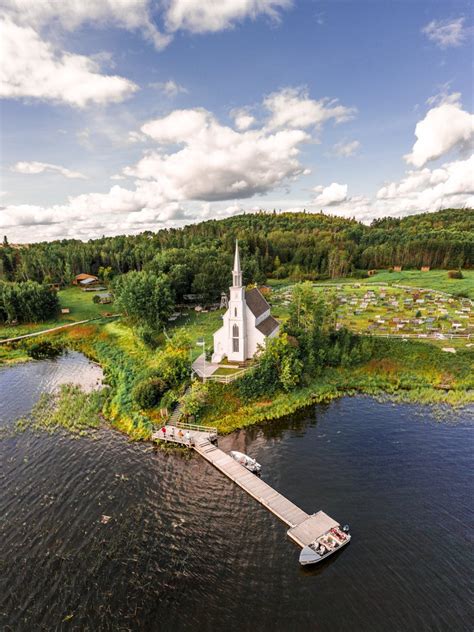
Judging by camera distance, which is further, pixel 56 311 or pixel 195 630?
pixel 56 311

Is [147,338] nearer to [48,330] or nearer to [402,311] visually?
[48,330]

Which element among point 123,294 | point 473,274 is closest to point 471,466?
point 123,294

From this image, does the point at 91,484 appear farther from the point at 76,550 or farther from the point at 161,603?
the point at 161,603

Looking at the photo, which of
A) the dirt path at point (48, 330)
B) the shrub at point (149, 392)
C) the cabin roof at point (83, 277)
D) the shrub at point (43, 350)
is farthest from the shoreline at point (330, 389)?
the cabin roof at point (83, 277)

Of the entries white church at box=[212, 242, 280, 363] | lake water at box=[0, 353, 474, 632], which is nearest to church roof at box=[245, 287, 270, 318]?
white church at box=[212, 242, 280, 363]

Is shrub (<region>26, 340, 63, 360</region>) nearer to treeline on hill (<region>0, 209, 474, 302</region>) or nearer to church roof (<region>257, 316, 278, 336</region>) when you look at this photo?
treeline on hill (<region>0, 209, 474, 302</region>)

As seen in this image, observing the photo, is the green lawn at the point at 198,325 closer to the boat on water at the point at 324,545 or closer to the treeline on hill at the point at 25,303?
the treeline on hill at the point at 25,303

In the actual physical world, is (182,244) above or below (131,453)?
above
